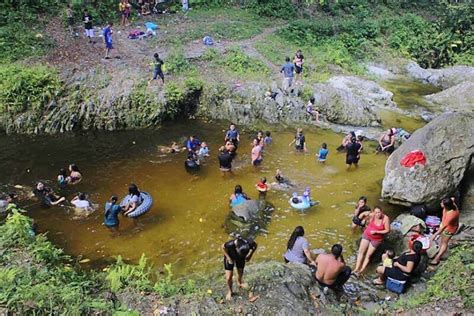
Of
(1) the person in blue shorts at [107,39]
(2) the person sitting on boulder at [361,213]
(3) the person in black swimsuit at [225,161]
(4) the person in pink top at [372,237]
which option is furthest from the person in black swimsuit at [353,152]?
(1) the person in blue shorts at [107,39]

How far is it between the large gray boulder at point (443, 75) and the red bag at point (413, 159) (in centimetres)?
1625

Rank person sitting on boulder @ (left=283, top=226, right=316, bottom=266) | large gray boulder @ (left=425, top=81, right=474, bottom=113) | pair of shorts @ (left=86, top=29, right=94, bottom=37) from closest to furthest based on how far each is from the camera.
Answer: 1. person sitting on boulder @ (left=283, top=226, right=316, bottom=266)
2. large gray boulder @ (left=425, top=81, right=474, bottom=113)
3. pair of shorts @ (left=86, top=29, right=94, bottom=37)

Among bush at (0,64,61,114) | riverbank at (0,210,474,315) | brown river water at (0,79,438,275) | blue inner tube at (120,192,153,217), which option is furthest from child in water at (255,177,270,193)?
bush at (0,64,61,114)

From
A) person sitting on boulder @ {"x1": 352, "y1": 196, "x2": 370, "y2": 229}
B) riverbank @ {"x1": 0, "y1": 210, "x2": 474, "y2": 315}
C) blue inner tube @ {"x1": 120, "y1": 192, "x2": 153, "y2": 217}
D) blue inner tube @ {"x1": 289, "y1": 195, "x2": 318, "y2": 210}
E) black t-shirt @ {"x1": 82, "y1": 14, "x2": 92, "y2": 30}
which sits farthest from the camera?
black t-shirt @ {"x1": 82, "y1": 14, "x2": 92, "y2": 30}

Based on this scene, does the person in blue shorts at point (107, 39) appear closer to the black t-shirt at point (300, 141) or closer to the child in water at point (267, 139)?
the child in water at point (267, 139)

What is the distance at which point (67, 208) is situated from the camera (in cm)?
1591

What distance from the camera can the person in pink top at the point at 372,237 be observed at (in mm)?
12625

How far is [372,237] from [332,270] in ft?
7.35

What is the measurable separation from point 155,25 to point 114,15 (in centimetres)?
285

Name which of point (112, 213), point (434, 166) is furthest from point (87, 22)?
point (434, 166)

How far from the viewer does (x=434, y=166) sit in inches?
596

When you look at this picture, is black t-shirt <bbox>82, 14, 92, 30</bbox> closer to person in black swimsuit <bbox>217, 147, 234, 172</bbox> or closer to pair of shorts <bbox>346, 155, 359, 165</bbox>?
person in black swimsuit <bbox>217, 147, 234, 172</bbox>

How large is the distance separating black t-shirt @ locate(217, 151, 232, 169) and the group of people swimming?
237 inches

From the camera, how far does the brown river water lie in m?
13.9
